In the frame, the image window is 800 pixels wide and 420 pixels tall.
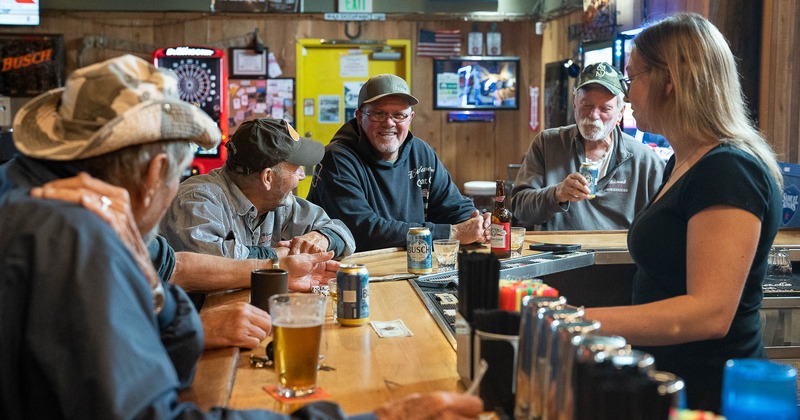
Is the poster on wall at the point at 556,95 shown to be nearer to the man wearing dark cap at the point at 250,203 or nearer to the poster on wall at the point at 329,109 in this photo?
the poster on wall at the point at 329,109

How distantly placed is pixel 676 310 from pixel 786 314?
157 centimetres

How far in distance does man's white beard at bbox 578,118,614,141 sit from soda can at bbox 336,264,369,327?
2251mm

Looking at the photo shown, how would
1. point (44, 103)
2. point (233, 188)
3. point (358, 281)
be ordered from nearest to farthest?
point (44, 103) → point (358, 281) → point (233, 188)

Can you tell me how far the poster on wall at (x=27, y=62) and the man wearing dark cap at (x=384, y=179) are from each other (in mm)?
5142

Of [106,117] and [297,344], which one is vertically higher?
[106,117]

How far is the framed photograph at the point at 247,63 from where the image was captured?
8.27 metres

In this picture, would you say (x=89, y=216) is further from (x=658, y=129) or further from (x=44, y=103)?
(x=658, y=129)

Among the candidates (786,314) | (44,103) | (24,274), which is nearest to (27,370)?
(24,274)

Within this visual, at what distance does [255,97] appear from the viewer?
27.2 feet

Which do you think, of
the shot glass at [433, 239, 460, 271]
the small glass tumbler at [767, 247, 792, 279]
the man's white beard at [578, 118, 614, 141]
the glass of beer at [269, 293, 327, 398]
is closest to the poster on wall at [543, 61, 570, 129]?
the man's white beard at [578, 118, 614, 141]

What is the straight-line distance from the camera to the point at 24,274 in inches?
43.9

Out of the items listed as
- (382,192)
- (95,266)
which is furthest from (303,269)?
(95,266)

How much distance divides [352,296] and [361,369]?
0.39 meters

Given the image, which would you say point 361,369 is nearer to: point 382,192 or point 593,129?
point 382,192
